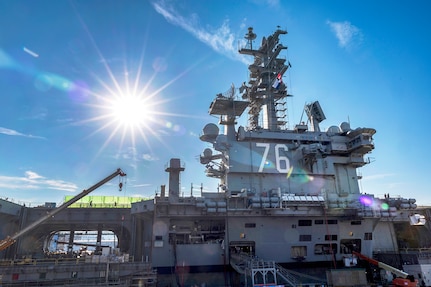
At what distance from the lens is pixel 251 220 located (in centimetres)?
2292

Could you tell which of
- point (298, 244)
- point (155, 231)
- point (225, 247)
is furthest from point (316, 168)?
point (155, 231)

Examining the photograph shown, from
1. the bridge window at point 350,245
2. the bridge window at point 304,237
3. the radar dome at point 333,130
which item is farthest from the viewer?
the radar dome at point 333,130

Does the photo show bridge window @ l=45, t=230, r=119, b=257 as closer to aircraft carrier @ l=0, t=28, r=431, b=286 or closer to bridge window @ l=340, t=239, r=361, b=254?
aircraft carrier @ l=0, t=28, r=431, b=286

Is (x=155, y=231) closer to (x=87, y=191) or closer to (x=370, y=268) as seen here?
(x=87, y=191)

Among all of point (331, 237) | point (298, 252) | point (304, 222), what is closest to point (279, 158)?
point (304, 222)

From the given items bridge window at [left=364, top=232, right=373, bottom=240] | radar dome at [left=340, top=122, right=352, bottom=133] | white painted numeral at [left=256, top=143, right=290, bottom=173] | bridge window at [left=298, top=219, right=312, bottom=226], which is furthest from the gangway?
radar dome at [left=340, top=122, right=352, bottom=133]

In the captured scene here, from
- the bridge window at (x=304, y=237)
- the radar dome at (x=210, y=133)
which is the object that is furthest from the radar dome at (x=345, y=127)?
the radar dome at (x=210, y=133)

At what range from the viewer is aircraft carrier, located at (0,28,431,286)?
62.3 ft

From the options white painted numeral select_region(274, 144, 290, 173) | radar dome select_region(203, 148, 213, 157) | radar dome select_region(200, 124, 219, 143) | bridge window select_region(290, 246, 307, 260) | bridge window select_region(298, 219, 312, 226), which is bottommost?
bridge window select_region(290, 246, 307, 260)

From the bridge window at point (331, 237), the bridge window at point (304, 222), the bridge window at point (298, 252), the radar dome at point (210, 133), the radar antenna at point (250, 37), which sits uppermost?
the radar antenna at point (250, 37)

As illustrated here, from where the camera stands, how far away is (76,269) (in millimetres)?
17391

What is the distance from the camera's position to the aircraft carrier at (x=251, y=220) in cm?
1900

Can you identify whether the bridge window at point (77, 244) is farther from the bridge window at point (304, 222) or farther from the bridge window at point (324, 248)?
the bridge window at point (324, 248)

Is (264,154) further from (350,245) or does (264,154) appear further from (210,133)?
(350,245)
